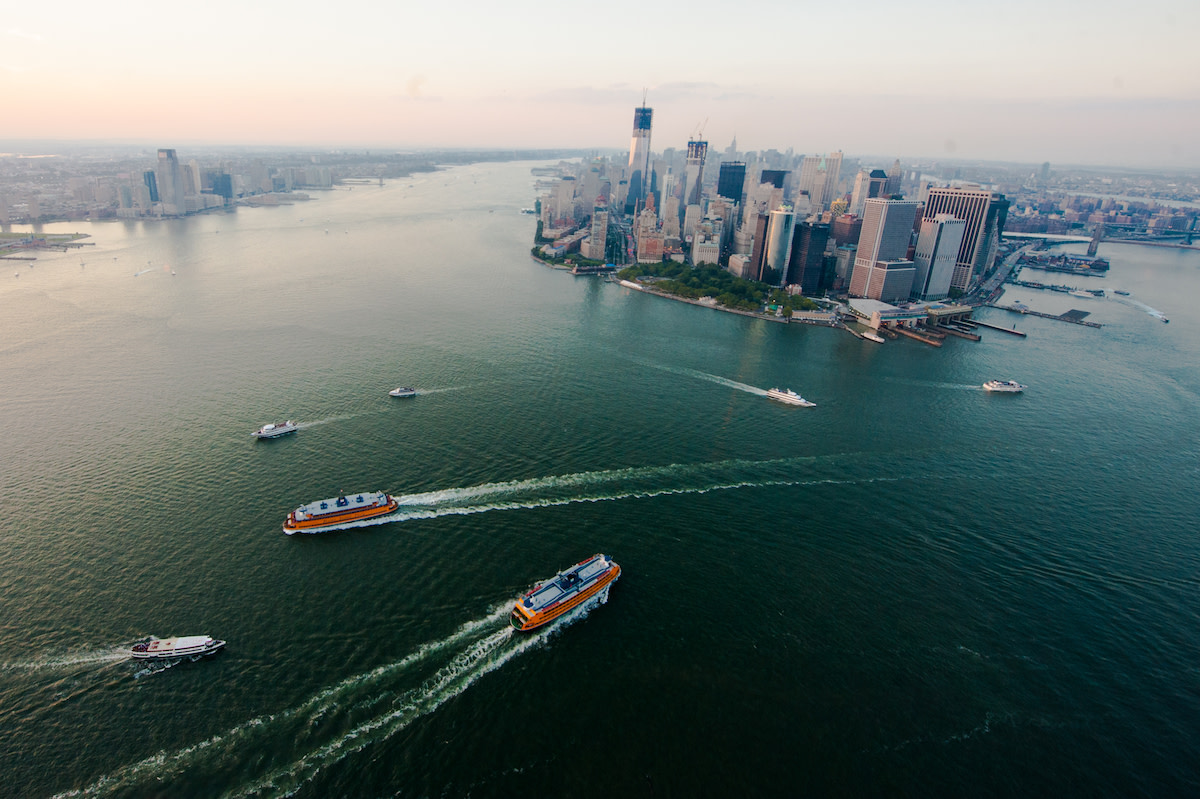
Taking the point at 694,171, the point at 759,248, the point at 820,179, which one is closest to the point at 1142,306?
the point at 759,248

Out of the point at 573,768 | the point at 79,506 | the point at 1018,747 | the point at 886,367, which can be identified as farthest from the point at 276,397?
the point at 886,367

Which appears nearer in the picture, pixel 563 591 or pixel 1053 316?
pixel 563 591

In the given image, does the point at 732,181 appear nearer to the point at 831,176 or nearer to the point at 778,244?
the point at 831,176

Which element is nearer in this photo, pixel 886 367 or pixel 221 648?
pixel 221 648

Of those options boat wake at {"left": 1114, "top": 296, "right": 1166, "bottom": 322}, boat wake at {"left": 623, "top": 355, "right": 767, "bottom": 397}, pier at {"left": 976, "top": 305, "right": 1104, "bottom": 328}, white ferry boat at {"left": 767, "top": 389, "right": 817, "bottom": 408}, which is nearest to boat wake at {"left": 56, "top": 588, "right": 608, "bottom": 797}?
white ferry boat at {"left": 767, "top": 389, "right": 817, "bottom": 408}

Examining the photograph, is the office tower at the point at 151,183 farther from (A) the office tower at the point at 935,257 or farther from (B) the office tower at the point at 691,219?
(A) the office tower at the point at 935,257

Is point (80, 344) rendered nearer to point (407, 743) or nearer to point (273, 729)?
→ point (273, 729)
